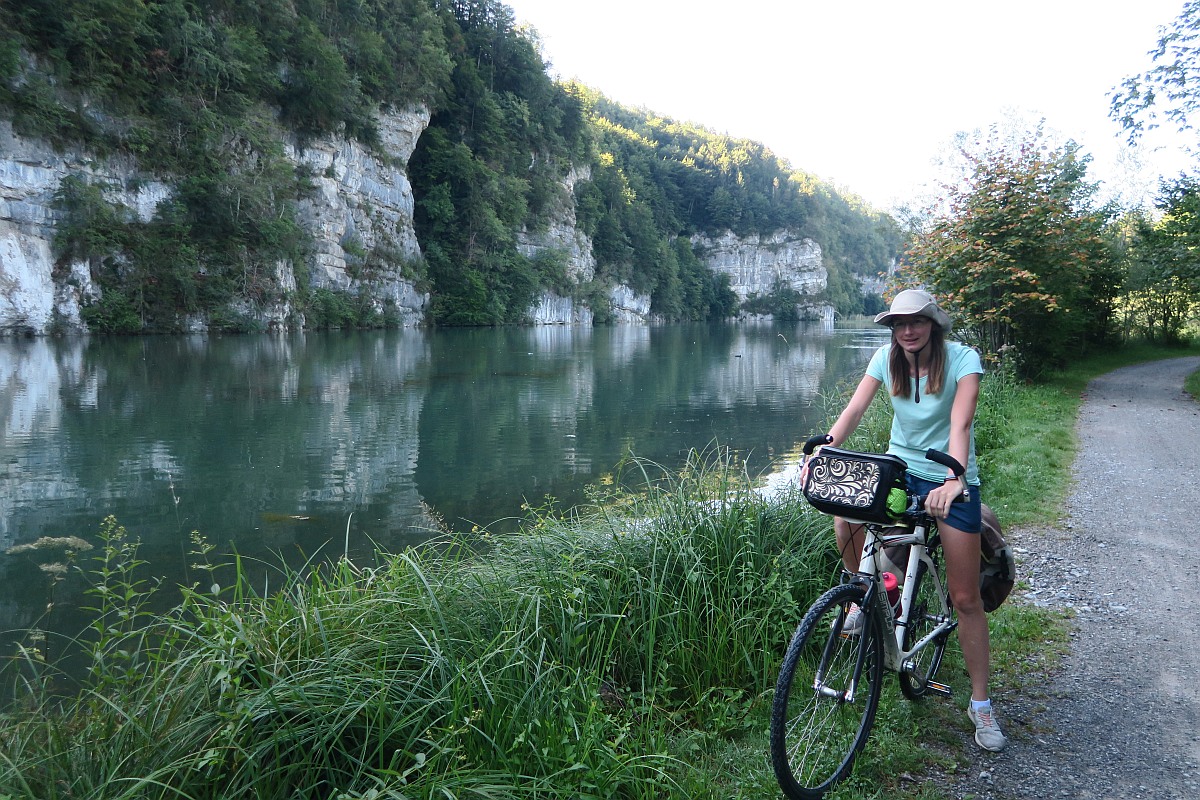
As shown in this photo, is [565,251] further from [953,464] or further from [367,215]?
[953,464]

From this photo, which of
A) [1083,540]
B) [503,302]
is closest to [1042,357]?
[1083,540]

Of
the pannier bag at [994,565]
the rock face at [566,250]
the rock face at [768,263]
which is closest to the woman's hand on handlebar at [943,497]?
the pannier bag at [994,565]

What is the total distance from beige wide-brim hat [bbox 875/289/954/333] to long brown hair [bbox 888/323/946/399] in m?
0.04

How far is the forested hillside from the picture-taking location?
113 ft

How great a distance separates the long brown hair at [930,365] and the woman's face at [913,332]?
0.02 metres

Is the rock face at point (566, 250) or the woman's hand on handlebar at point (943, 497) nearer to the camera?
the woman's hand on handlebar at point (943, 497)

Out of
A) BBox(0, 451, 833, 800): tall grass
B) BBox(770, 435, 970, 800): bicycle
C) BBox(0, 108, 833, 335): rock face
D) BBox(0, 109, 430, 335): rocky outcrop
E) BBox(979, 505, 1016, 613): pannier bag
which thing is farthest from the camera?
BBox(0, 108, 833, 335): rock face

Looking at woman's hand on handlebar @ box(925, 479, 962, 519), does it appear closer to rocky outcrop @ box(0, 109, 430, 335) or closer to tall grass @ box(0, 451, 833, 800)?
tall grass @ box(0, 451, 833, 800)

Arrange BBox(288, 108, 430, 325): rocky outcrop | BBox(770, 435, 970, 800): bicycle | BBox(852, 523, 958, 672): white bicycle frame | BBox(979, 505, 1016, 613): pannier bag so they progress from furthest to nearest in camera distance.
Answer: BBox(288, 108, 430, 325): rocky outcrop < BBox(979, 505, 1016, 613): pannier bag < BBox(852, 523, 958, 672): white bicycle frame < BBox(770, 435, 970, 800): bicycle

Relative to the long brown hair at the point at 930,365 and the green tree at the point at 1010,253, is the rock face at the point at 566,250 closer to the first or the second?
the green tree at the point at 1010,253

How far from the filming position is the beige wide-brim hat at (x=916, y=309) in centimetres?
293

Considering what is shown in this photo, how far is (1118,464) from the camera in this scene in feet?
28.5

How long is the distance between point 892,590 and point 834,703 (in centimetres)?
55

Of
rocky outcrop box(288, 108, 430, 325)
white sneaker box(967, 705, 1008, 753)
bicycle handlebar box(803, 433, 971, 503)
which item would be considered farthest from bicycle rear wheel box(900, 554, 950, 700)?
rocky outcrop box(288, 108, 430, 325)
